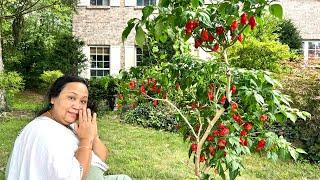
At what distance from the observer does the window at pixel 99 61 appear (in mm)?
19281

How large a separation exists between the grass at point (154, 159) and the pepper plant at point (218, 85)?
4.50 ft

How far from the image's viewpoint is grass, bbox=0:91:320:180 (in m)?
6.64

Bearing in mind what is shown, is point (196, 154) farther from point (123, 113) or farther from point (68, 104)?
point (123, 113)

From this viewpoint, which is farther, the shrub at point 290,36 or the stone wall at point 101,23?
the stone wall at point 101,23

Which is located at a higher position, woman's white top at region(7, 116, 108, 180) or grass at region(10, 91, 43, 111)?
woman's white top at region(7, 116, 108, 180)

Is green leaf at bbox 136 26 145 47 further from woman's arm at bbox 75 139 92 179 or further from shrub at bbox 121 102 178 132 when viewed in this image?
shrub at bbox 121 102 178 132

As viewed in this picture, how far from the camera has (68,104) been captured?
9.40 ft

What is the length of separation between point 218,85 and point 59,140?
4.27ft

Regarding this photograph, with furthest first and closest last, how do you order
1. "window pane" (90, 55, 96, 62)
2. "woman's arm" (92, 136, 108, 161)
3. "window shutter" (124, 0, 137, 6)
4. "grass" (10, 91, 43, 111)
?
"window shutter" (124, 0, 137, 6)
"window pane" (90, 55, 96, 62)
"grass" (10, 91, 43, 111)
"woman's arm" (92, 136, 108, 161)

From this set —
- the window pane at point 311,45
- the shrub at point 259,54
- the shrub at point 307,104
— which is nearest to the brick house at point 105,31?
the window pane at point 311,45

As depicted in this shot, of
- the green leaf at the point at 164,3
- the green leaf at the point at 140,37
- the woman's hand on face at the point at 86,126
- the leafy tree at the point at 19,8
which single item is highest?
the leafy tree at the point at 19,8

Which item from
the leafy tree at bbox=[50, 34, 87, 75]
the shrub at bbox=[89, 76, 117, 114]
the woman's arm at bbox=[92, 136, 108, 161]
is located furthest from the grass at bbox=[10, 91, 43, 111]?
the woman's arm at bbox=[92, 136, 108, 161]

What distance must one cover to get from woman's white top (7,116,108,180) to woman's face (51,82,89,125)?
0.54 feet

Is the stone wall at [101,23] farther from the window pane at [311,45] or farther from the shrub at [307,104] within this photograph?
the shrub at [307,104]
